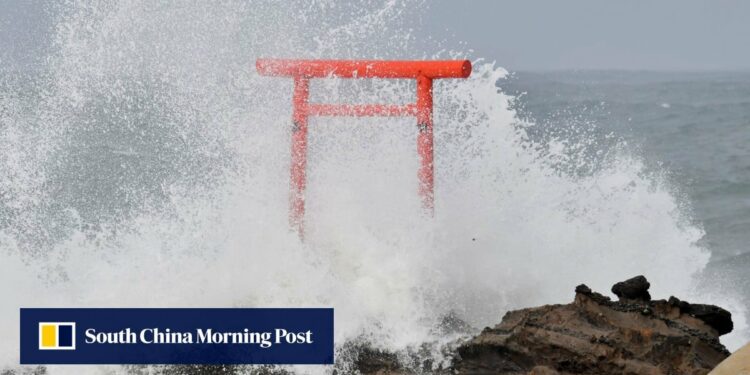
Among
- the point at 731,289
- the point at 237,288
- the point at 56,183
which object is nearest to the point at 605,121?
the point at 56,183

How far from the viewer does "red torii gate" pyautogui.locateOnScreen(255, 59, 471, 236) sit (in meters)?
5.40

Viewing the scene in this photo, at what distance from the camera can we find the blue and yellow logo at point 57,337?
456 cm

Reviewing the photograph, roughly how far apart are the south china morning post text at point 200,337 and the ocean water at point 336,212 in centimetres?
22

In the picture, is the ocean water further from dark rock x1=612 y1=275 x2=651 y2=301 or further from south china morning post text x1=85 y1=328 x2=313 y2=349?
dark rock x1=612 y1=275 x2=651 y2=301

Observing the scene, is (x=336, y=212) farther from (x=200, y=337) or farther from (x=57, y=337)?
(x=57, y=337)

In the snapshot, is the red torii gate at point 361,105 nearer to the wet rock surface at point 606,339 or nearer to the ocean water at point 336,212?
the ocean water at point 336,212

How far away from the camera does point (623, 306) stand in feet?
12.3

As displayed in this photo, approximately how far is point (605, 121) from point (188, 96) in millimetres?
16723

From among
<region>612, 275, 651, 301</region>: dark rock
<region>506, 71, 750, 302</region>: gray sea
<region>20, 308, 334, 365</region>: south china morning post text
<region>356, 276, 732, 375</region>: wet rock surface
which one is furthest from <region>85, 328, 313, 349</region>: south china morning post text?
<region>506, 71, 750, 302</region>: gray sea

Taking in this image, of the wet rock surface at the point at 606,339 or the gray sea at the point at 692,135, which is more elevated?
the gray sea at the point at 692,135

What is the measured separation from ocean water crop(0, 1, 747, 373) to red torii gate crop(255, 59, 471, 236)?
90 millimetres

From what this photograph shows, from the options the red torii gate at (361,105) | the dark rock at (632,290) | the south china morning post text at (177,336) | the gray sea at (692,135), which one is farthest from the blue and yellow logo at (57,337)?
the gray sea at (692,135)

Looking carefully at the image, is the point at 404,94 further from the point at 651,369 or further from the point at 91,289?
the point at 651,369

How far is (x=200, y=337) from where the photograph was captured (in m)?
4.58
